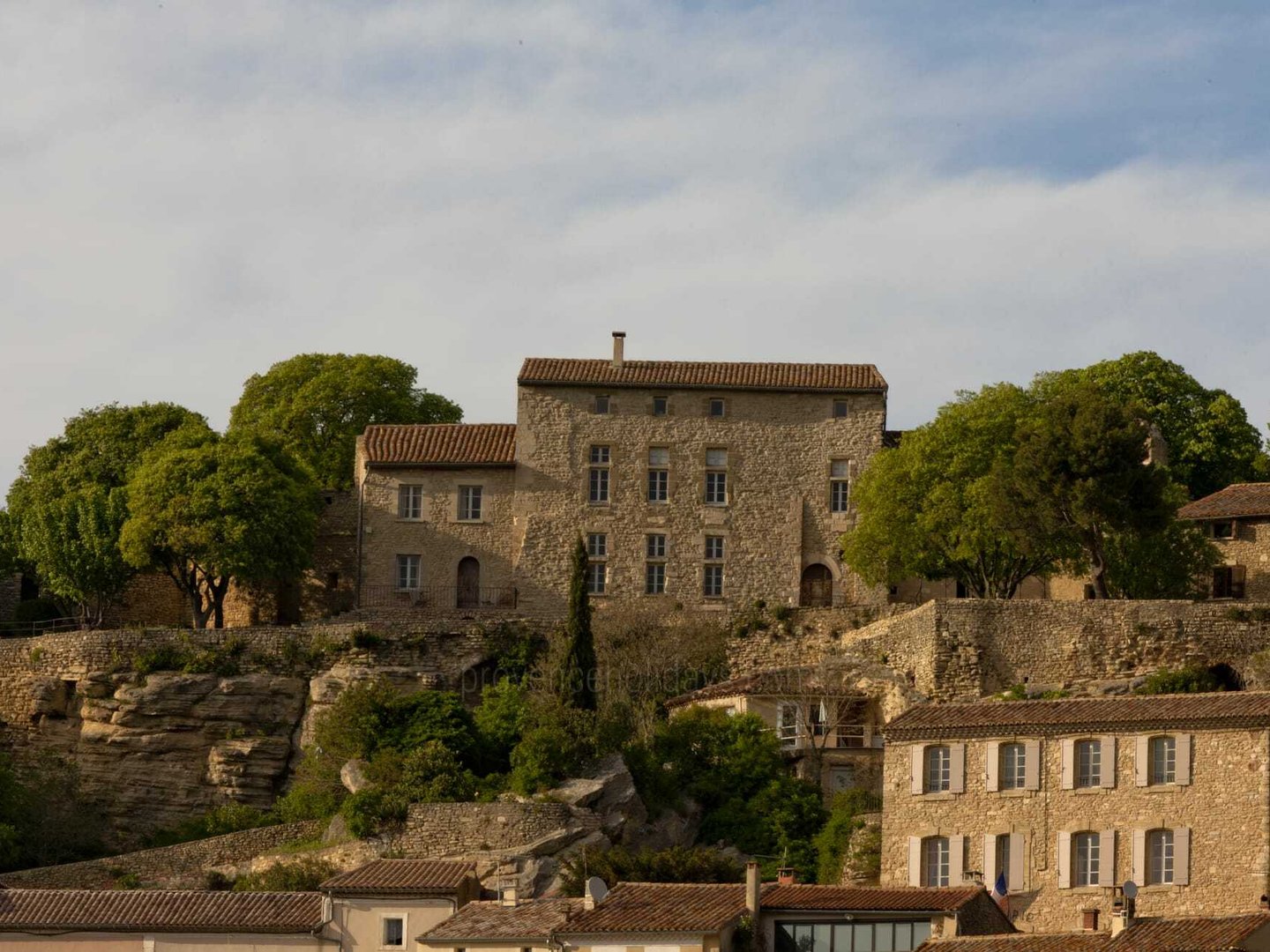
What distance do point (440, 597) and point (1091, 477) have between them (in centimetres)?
1941

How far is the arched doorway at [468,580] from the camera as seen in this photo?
80625 mm

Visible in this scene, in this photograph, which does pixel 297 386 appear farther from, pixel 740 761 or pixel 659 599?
pixel 740 761

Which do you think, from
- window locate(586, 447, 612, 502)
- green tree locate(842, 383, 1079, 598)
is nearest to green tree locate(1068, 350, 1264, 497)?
green tree locate(842, 383, 1079, 598)

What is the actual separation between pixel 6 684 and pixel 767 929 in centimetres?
3079

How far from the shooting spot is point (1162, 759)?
181ft

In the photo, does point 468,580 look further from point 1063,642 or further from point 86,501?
point 1063,642

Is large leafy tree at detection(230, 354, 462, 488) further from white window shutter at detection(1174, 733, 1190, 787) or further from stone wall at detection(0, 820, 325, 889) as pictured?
white window shutter at detection(1174, 733, 1190, 787)

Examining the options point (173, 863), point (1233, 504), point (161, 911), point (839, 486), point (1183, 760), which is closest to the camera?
point (1183, 760)

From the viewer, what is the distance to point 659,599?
258 feet

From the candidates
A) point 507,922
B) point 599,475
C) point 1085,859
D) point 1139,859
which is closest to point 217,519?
point 599,475

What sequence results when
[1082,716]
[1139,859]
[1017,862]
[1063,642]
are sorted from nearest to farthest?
1. [1139,859]
2. [1017,862]
3. [1082,716]
4. [1063,642]

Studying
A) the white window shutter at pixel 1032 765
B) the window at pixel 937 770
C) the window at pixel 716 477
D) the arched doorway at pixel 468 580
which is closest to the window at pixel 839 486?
the window at pixel 716 477

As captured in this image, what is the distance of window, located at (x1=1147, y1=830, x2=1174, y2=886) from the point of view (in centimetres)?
5438

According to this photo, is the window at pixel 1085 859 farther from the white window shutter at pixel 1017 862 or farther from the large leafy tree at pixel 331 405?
the large leafy tree at pixel 331 405
